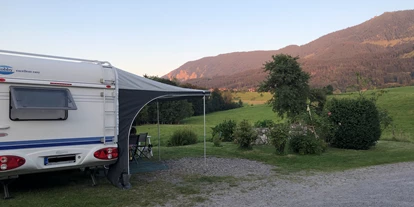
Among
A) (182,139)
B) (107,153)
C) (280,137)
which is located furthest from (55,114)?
(182,139)

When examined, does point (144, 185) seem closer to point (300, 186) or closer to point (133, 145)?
point (133, 145)

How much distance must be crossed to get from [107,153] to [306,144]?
6.94 metres

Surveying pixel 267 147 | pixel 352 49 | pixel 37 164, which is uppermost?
pixel 352 49

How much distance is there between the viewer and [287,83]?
23.1 m

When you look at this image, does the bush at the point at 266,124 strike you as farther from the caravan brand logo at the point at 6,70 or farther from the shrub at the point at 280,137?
the caravan brand logo at the point at 6,70

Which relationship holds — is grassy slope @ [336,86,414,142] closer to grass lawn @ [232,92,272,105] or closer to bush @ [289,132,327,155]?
bush @ [289,132,327,155]

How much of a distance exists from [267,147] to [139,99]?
23.9 feet

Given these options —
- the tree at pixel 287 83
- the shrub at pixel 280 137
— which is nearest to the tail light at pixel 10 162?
the shrub at pixel 280 137

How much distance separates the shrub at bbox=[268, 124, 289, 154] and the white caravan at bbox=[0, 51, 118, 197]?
611cm

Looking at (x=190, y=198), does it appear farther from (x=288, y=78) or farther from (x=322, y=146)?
(x=288, y=78)

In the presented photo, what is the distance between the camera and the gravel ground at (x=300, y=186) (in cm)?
596

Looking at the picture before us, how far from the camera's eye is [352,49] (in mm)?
154625

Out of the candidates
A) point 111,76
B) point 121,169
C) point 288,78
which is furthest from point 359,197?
point 288,78

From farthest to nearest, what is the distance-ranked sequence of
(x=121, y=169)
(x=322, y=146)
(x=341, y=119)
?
(x=341, y=119) < (x=322, y=146) < (x=121, y=169)
